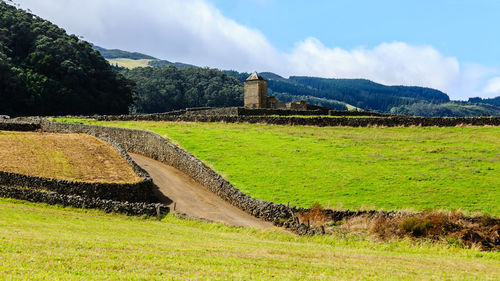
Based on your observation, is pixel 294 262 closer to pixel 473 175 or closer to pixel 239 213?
pixel 239 213

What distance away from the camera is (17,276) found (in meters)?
10.3

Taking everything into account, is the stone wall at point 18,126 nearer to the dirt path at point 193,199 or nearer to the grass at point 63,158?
the grass at point 63,158

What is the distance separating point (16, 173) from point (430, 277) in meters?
24.8

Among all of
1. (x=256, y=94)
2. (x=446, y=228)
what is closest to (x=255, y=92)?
(x=256, y=94)

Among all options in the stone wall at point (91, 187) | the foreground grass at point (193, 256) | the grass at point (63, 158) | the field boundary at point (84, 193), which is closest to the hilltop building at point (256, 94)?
the grass at point (63, 158)

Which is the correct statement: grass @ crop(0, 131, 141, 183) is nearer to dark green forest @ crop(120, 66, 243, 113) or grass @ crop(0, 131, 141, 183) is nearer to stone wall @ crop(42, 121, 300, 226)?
stone wall @ crop(42, 121, 300, 226)

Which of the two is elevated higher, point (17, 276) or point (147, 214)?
point (17, 276)

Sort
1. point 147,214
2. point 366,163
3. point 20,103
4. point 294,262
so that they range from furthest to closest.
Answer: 1. point 20,103
2. point 366,163
3. point 147,214
4. point 294,262

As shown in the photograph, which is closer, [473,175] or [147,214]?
[147,214]

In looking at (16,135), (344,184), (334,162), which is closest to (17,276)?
(344,184)

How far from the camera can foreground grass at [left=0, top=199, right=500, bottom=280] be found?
11863mm

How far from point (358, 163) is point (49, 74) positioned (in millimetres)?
79009

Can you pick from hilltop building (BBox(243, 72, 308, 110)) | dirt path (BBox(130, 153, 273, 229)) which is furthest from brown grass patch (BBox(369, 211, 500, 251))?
hilltop building (BBox(243, 72, 308, 110))

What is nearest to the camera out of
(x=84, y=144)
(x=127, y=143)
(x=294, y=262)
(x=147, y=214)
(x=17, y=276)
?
(x=17, y=276)
